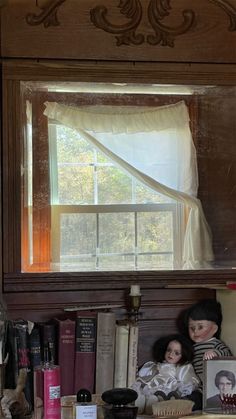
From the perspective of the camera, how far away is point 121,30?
6.34ft

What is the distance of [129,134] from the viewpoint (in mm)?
1937

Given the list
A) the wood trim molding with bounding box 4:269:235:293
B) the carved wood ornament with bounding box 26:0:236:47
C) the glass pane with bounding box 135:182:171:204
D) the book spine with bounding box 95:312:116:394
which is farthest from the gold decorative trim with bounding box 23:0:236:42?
the book spine with bounding box 95:312:116:394

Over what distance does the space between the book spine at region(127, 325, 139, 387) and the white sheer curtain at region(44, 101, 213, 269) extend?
247 millimetres

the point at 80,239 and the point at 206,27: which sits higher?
the point at 206,27

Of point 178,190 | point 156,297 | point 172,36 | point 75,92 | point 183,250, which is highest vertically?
point 172,36

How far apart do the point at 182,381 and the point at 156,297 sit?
9.7 inches

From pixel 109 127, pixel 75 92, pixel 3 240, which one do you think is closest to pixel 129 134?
pixel 109 127

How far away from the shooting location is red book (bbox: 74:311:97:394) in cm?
177

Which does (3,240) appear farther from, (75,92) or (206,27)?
(206,27)

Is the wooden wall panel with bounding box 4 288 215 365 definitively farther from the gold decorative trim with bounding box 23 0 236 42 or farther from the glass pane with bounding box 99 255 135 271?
the gold decorative trim with bounding box 23 0 236 42

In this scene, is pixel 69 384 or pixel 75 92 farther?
pixel 75 92

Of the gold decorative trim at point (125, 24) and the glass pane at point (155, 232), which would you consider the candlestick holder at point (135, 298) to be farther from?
the gold decorative trim at point (125, 24)

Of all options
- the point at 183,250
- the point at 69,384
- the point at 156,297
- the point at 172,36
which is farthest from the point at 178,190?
the point at 69,384

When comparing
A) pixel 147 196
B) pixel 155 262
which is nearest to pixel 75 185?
pixel 147 196
